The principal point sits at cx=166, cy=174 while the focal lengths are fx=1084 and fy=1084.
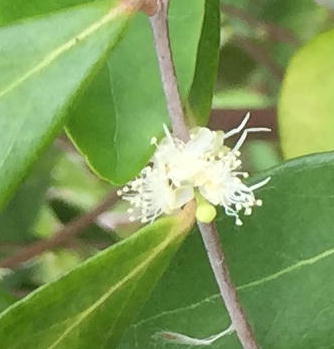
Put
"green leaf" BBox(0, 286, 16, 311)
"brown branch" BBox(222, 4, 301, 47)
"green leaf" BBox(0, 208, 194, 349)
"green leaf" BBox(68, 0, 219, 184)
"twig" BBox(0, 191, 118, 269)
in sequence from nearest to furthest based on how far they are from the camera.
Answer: "green leaf" BBox(0, 208, 194, 349) < "green leaf" BBox(68, 0, 219, 184) < "green leaf" BBox(0, 286, 16, 311) < "twig" BBox(0, 191, 118, 269) < "brown branch" BBox(222, 4, 301, 47)

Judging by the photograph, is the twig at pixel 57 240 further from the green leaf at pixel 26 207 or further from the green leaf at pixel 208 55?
the green leaf at pixel 208 55

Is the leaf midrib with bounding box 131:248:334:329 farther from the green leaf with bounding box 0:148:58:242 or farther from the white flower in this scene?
the green leaf with bounding box 0:148:58:242

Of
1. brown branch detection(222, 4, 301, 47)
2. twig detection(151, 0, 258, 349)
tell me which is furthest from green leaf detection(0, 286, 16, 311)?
brown branch detection(222, 4, 301, 47)

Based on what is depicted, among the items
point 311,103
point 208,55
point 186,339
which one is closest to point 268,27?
point 311,103

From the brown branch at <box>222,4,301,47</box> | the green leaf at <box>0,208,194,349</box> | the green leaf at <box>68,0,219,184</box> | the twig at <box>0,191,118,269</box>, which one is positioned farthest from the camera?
the brown branch at <box>222,4,301,47</box>

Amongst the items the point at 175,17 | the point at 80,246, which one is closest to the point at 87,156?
the point at 175,17

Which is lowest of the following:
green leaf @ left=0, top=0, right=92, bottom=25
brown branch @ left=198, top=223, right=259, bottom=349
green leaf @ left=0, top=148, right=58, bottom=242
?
brown branch @ left=198, top=223, right=259, bottom=349

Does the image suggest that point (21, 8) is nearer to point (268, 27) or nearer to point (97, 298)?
point (97, 298)
